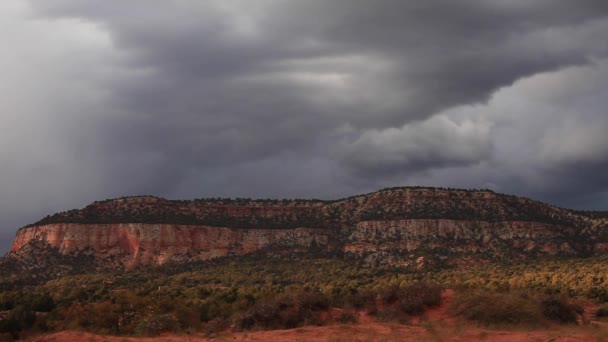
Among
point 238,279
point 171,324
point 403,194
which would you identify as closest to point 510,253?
point 403,194

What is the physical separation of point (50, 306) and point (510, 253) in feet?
276

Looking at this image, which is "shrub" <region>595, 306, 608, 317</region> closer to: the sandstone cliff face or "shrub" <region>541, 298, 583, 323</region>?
"shrub" <region>541, 298, 583, 323</region>

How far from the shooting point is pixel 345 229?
125 meters

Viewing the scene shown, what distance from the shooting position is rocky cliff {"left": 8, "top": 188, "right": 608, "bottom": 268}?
110 meters

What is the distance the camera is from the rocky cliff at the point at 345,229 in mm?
110312

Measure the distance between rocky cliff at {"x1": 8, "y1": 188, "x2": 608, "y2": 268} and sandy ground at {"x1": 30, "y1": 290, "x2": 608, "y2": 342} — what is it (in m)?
74.5

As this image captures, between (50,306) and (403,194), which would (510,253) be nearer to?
(403,194)

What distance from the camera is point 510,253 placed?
10519 cm

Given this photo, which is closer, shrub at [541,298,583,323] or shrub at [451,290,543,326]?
shrub at [451,290,543,326]

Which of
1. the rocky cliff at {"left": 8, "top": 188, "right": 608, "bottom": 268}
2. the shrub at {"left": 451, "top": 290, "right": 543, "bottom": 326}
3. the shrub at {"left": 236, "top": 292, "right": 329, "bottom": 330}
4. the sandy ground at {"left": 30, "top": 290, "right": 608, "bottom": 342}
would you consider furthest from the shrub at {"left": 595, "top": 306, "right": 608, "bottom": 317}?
the rocky cliff at {"left": 8, "top": 188, "right": 608, "bottom": 268}

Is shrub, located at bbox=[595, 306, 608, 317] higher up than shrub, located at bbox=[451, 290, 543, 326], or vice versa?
shrub, located at bbox=[451, 290, 543, 326]

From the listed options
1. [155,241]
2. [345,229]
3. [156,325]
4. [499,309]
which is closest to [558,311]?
[499,309]

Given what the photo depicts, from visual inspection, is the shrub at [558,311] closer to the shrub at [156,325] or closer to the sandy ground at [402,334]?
the sandy ground at [402,334]

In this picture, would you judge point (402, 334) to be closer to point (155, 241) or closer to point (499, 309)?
point (499, 309)
